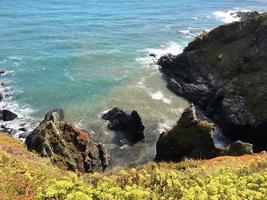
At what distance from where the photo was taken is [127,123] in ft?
212

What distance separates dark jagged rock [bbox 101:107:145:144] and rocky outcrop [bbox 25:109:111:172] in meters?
6.76

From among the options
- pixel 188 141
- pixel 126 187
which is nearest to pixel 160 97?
pixel 188 141

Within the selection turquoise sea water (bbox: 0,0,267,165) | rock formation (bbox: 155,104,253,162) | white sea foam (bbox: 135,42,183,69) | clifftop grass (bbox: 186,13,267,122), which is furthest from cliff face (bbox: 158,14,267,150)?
rock formation (bbox: 155,104,253,162)

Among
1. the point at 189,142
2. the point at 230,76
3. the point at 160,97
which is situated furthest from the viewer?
the point at 160,97

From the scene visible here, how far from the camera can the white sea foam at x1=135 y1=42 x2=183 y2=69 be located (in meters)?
92.7

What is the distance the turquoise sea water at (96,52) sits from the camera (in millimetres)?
72375

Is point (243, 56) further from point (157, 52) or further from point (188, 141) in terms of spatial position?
point (188, 141)

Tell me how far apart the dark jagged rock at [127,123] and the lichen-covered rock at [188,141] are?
852 centimetres

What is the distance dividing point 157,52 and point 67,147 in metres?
54.4

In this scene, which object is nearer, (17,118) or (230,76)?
(17,118)

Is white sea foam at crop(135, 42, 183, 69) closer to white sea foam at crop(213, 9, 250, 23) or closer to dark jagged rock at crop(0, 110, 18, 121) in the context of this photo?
dark jagged rock at crop(0, 110, 18, 121)

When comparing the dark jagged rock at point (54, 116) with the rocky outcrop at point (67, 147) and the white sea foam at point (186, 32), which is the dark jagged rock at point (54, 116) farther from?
the white sea foam at point (186, 32)

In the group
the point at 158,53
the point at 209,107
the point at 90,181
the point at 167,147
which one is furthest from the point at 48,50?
the point at 90,181

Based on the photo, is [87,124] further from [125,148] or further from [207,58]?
[207,58]
